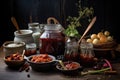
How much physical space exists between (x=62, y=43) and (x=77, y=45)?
0.47 feet

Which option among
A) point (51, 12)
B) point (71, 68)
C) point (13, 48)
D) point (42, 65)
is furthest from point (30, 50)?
point (51, 12)

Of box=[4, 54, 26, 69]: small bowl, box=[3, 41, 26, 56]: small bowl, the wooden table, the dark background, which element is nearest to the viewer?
the wooden table

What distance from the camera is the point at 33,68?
1.61m

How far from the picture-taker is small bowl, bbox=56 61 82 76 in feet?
5.01

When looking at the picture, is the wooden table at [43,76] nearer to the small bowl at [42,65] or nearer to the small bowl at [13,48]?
Answer: the small bowl at [42,65]

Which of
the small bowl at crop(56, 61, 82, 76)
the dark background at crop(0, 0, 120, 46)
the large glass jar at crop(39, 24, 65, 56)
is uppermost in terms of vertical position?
the dark background at crop(0, 0, 120, 46)

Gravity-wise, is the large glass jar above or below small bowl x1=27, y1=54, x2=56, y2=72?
above

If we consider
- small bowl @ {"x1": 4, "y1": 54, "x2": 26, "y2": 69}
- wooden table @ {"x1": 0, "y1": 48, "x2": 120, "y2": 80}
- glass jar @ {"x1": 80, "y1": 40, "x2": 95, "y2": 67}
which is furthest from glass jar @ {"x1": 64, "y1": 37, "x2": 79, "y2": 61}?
small bowl @ {"x1": 4, "y1": 54, "x2": 26, "y2": 69}

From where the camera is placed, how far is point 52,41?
175cm

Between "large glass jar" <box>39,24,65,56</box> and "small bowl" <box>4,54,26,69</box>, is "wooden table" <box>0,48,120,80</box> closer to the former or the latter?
"small bowl" <box>4,54,26,69</box>

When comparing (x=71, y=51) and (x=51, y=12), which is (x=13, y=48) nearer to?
(x=71, y=51)

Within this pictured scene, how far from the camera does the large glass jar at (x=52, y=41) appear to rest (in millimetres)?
1759

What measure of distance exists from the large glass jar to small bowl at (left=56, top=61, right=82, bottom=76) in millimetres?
184

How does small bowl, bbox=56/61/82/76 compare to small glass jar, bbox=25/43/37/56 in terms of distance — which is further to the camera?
small glass jar, bbox=25/43/37/56
